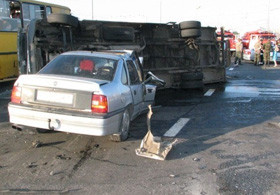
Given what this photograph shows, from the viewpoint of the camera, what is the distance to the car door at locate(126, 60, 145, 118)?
6.18m

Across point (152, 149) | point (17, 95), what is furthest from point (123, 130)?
point (17, 95)

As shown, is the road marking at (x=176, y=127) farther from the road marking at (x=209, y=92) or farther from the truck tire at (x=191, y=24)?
the truck tire at (x=191, y=24)

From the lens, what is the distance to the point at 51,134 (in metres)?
6.06

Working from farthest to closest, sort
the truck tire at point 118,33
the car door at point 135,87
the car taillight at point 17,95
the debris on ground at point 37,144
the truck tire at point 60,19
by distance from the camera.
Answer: the truck tire at point 118,33 → the truck tire at point 60,19 → the car door at point 135,87 → the debris on ground at point 37,144 → the car taillight at point 17,95

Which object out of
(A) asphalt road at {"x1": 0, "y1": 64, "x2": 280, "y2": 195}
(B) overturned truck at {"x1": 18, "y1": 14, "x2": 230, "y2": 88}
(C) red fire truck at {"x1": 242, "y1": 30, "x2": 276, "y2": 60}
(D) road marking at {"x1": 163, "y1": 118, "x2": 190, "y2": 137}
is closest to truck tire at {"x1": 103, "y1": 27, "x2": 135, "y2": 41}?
(B) overturned truck at {"x1": 18, "y1": 14, "x2": 230, "y2": 88}

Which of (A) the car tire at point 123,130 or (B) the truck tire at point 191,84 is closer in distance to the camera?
(A) the car tire at point 123,130

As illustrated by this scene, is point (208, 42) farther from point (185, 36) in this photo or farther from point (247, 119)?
point (247, 119)

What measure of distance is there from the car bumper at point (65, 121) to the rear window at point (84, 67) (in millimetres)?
821

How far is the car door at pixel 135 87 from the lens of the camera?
6.18 meters

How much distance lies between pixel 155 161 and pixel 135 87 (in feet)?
6.02

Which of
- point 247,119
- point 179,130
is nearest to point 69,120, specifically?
point 179,130

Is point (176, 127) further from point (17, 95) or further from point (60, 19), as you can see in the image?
point (60, 19)

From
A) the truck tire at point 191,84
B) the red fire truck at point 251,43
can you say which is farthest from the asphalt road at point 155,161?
the red fire truck at point 251,43

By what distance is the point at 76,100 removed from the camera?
489 cm
